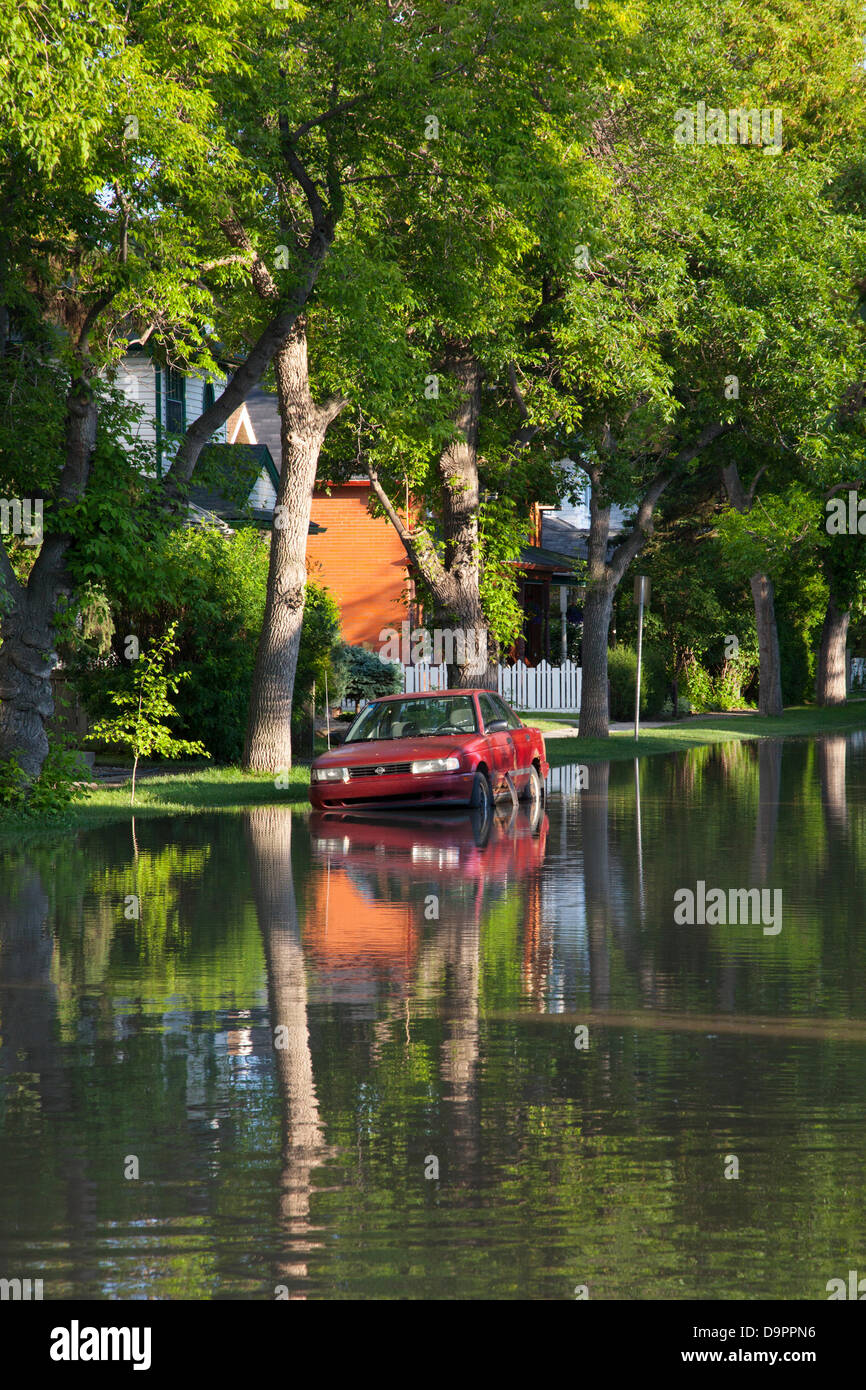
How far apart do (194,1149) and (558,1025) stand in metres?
2.59

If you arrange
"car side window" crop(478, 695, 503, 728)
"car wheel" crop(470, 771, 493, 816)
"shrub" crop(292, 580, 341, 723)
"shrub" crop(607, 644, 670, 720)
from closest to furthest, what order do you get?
"car wheel" crop(470, 771, 493, 816) → "car side window" crop(478, 695, 503, 728) → "shrub" crop(292, 580, 341, 723) → "shrub" crop(607, 644, 670, 720)

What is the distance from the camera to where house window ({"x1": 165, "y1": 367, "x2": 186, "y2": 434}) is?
3731cm

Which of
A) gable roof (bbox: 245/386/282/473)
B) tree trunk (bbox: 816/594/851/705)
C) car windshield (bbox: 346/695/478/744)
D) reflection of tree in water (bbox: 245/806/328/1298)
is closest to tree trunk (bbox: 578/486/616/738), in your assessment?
gable roof (bbox: 245/386/282/473)

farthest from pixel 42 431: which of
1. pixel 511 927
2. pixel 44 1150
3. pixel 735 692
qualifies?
pixel 735 692

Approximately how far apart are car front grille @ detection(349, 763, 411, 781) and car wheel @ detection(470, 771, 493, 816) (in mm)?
783

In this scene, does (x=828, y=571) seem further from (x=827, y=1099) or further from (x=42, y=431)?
(x=827, y=1099)

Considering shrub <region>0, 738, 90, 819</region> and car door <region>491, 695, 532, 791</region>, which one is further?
car door <region>491, 695, 532, 791</region>

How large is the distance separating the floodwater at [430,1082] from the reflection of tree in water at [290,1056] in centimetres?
2

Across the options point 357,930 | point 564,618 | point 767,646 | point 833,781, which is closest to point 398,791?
point 357,930

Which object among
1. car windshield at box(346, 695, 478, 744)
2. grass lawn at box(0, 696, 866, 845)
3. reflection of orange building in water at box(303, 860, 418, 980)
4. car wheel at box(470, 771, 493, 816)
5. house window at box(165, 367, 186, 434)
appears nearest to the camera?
reflection of orange building in water at box(303, 860, 418, 980)

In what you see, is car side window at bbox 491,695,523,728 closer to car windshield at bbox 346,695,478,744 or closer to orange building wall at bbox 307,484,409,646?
car windshield at bbox 346,695,478,744

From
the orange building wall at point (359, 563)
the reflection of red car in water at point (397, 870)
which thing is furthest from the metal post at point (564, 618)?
the reflection of red car in water at point (397, 870)

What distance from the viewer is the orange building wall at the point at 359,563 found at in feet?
154

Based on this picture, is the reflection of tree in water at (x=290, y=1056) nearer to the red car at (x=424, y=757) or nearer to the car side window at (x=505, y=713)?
the red car at (x=424, y=757)
